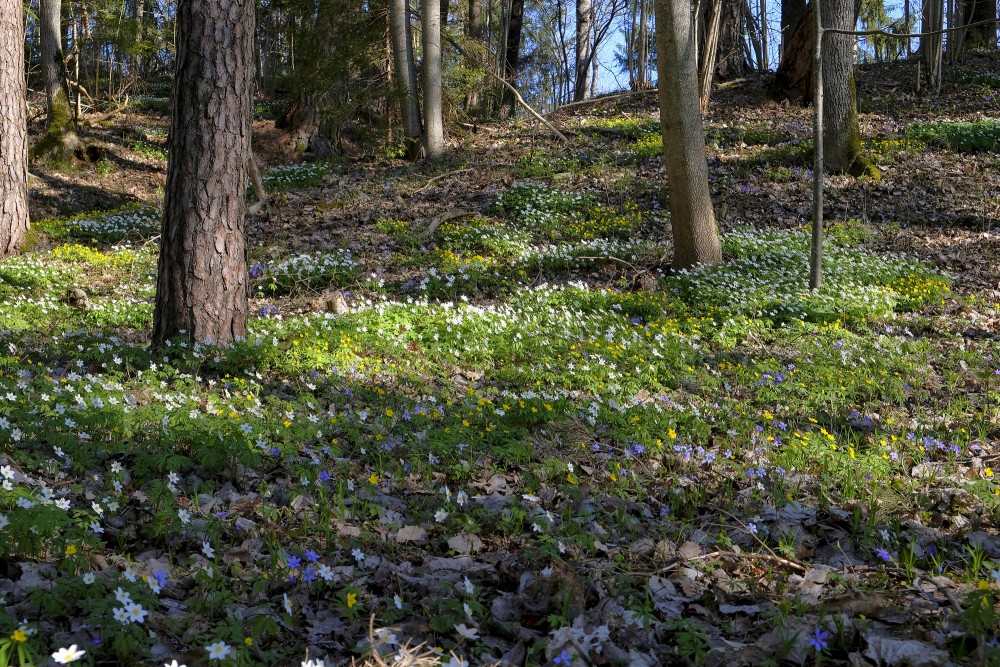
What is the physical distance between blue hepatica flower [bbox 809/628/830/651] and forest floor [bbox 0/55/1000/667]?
1 cm

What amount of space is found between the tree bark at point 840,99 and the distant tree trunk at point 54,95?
54.4 feet

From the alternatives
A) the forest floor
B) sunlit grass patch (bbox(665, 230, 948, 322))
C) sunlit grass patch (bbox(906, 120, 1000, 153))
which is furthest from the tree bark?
sunlit grass patch (bbox(665, 230, 948, 322))

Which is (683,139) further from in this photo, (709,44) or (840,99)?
(709,44)

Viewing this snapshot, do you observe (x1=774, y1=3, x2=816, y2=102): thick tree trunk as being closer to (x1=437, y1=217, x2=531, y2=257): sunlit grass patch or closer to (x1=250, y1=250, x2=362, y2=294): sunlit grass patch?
(x1=437, y1=217, x2=531, y2=257): sunlit grass patch

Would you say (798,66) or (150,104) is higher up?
(150,104)

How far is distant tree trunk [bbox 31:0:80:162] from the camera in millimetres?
16109

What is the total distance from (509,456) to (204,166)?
342cm

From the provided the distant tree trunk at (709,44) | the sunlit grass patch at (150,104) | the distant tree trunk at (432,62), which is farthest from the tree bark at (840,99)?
the sunlit grass patch at (150,104)

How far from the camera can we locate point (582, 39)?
30938mm

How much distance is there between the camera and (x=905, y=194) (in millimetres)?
12773

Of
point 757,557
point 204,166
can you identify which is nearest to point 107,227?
point 204,166

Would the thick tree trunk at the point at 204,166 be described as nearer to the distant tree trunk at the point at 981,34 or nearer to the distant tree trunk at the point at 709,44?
the distant tree trunk at the point at 709,44

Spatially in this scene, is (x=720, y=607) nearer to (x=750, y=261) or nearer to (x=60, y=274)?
(x=750, y=261)

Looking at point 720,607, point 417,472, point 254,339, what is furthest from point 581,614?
point 254,339
